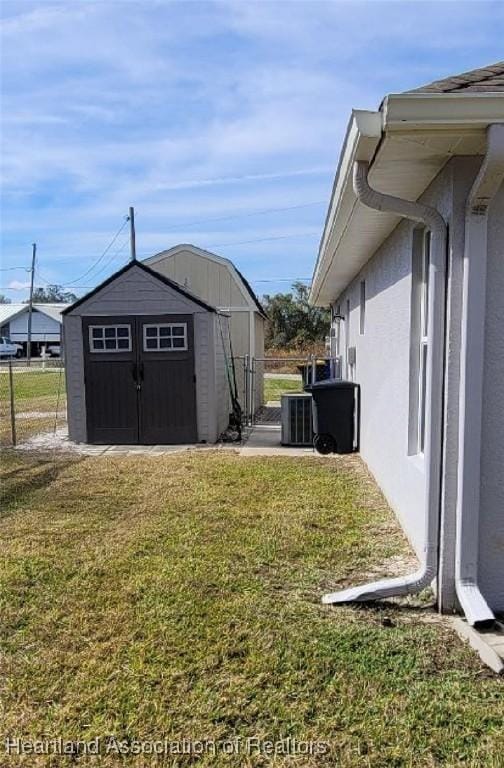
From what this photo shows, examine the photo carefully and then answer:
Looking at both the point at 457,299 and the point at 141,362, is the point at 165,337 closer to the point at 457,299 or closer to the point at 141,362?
the point at 141,362

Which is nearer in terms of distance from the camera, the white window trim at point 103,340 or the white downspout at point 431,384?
the white downspout at point 431,384

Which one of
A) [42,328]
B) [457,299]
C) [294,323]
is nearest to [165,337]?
[457,299]

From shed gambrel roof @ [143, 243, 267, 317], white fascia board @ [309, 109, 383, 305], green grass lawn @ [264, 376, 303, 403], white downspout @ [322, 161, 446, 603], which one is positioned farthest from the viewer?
green grass lawn @ [264, 376, 303, 403]

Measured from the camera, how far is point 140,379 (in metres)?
9.66

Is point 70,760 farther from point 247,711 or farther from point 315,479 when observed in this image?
point 315,479

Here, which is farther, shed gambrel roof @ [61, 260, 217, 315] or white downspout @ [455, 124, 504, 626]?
shed gambrel roof @ [61, 260, 217, 315]

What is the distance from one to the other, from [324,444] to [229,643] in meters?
5.69

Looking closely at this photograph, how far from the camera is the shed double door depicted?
9578 millimetres

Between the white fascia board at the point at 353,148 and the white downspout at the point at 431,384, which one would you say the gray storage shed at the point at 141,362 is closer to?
the white fascia board at the point at 353,148

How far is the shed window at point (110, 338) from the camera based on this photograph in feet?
31.7

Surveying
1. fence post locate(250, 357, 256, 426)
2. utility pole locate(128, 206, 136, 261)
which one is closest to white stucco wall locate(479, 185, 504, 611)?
fence post locate(250, 357, 256, 426)

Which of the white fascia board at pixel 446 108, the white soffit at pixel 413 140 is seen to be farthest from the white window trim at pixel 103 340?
the white fascia board at pixel 446 108

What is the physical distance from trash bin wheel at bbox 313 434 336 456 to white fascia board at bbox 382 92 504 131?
5.99 metres

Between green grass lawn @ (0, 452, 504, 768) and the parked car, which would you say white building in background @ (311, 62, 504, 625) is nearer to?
green grass lawn @ (0, 452, 504, 768)
